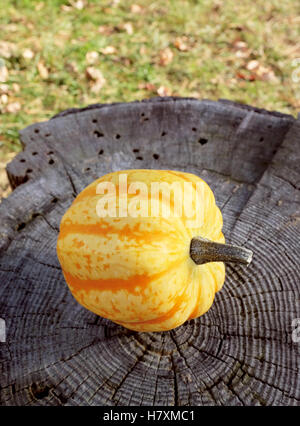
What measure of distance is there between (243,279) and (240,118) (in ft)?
3.94

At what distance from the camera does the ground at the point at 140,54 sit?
4.75 m

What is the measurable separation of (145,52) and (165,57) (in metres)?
0.29

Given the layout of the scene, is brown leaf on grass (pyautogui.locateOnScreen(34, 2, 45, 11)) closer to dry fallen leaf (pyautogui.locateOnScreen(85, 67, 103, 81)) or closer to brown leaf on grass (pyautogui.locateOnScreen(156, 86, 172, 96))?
dry fallen leaf (pyautogui.locateOnScreen(85, 67, 103, 81))

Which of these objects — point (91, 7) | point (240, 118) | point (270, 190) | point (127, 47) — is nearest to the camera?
point (270, 190)

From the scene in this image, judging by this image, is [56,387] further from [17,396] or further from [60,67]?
[60,67]

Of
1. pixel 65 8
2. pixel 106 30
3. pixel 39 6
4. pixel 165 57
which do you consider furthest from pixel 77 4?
pixel 165 57

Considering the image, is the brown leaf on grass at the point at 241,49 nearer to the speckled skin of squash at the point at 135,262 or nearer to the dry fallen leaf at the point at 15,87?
the dry fallen leaf at the point at 15,87

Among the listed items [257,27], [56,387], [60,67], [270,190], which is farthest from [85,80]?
[56,387]

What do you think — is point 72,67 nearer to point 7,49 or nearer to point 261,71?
point 7,49

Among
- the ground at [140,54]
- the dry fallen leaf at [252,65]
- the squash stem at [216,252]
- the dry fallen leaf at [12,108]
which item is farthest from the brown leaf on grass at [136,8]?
the squash stem at [216,252]

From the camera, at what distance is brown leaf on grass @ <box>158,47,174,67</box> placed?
5105 mm

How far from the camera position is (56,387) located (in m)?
1.84

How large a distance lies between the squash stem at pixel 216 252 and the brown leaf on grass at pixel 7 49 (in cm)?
410

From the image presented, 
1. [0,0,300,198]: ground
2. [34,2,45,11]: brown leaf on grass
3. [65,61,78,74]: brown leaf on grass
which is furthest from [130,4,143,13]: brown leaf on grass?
[65,61,78,74]: brown leaf on grass
